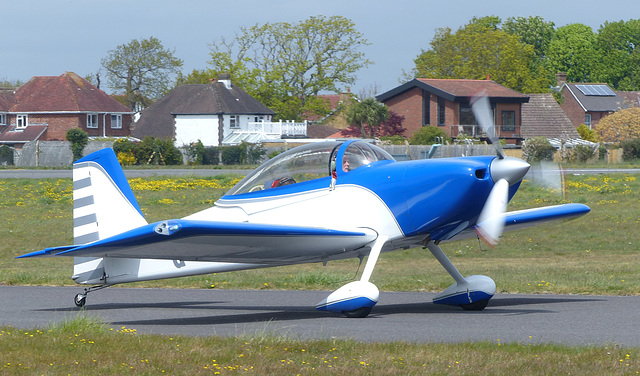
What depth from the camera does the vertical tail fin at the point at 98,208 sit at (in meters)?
10.8

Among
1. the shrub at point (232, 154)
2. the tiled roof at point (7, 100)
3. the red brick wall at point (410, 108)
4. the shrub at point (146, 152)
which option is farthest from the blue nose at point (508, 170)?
the tiled roof at point (7, 100)

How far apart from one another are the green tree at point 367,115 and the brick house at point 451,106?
5921 mm

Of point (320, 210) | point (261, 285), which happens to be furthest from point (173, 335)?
point (261, 285)

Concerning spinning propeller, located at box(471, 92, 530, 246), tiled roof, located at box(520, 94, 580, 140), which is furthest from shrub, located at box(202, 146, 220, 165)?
spinning propeller, located at box(471, 92, 530, 246)

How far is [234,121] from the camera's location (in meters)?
75.6

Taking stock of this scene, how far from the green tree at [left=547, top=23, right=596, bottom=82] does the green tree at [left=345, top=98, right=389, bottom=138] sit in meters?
67.5

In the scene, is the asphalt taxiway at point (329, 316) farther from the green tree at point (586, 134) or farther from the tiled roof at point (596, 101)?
the tiled roof at point (596, 101)

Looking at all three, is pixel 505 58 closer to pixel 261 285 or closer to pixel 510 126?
pixel 510 126

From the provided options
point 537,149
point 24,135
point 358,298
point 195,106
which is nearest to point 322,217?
point 358,298

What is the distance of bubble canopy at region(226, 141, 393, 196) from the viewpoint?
1011 centimetres

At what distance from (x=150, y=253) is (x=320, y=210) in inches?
83.5

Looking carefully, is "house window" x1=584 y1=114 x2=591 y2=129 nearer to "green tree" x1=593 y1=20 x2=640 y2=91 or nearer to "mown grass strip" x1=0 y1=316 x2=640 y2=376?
"green tree" x1=593 y1=20 x2=640 y2=91

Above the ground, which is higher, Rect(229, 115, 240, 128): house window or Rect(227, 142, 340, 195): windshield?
Rect(229, 115, 240, 128): house window

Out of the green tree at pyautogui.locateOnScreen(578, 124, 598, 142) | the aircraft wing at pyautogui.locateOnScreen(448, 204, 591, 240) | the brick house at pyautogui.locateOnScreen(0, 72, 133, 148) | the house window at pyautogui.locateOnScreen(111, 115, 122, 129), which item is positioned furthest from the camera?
the house window at pyautogui.locateOnScreen(111, 115, 122, 129)
